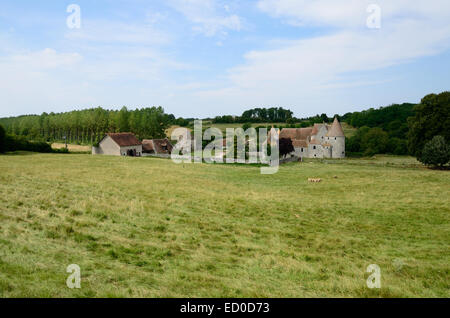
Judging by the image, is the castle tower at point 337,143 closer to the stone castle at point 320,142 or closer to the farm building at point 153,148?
the stone castle at point 320,142

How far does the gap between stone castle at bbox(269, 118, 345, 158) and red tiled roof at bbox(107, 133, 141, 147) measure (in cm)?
3297

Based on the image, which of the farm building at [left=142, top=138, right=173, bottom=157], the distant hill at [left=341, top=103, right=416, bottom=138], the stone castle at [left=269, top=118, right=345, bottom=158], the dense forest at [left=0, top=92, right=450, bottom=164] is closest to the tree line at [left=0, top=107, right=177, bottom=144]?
the dense forest at [left=0, top=92, right=450, bottom=164]

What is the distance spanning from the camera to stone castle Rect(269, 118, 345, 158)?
7206 centimetres

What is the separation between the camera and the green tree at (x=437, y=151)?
129 feet

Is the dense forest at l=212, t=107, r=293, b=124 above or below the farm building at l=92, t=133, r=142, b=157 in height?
above

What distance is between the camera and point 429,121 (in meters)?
43.2

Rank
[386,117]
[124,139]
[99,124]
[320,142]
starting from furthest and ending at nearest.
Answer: [386,117] → [99,124] → [320,142] → [124,139]

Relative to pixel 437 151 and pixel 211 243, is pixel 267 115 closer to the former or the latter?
pixel 437 151

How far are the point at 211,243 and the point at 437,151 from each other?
41.3 meters

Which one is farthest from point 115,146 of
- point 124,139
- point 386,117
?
point 386,117

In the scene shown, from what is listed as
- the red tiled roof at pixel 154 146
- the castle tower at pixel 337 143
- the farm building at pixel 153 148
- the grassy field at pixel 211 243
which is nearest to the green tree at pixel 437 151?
the grassy field at pixel 211 243

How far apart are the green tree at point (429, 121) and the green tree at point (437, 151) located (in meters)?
3.15

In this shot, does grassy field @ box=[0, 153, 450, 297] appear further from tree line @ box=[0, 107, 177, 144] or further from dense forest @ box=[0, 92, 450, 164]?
tree line @ box=[0, 107, 177, 144]

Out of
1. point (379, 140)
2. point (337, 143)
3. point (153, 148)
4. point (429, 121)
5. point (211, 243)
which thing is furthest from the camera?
point (379, 140)
